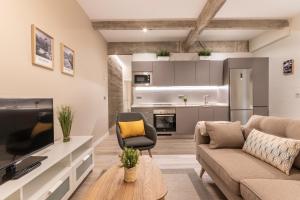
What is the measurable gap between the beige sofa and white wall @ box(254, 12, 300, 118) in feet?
7.76

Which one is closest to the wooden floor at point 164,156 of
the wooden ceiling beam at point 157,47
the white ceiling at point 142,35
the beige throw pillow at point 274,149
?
the beige throw pillow at point 274,149

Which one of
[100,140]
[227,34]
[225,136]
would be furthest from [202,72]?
[225,136]

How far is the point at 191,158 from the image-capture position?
3.97m

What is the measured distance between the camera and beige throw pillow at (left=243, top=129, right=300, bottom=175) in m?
1.92

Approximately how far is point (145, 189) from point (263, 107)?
4949 millimetres

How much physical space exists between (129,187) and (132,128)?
2019mm

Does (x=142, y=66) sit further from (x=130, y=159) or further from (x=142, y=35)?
(x=130, y=159)

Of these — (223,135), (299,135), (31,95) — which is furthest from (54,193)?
(299,135)

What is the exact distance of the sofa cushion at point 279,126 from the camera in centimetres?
221

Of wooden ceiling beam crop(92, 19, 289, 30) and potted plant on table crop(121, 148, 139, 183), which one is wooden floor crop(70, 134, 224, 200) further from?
wooden ceiling beam crop(92, 19, 289, 30)

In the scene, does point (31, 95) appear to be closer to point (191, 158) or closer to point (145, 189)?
point (145, 189)

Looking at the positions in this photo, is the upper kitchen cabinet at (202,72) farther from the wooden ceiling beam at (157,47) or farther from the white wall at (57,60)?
the white wall at (57,60)

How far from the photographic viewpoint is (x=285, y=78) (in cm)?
490

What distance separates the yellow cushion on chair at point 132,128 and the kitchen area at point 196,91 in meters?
1.93
